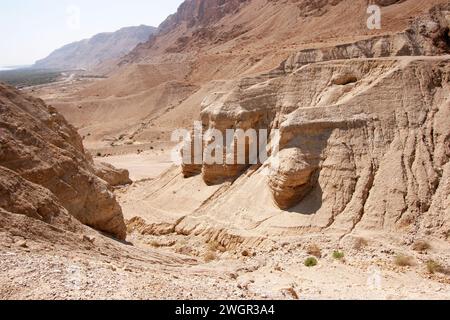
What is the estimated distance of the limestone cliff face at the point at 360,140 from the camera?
12.3 m

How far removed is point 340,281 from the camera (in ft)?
32.1

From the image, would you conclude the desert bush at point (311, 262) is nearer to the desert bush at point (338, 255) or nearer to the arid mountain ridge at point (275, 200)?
the arid mountain ridge at point (275, 200)

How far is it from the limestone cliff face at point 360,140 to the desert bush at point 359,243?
0.52m

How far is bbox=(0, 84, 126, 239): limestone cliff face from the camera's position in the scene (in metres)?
10.1

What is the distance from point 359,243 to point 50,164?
23.4 ft

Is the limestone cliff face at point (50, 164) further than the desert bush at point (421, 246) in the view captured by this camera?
No

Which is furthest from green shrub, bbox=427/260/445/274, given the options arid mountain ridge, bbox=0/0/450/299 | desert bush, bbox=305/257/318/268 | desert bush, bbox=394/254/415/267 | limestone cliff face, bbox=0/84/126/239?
limestone cliff face, bbox=0/84/126/239

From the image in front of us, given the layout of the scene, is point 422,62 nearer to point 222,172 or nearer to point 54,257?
point 222,172

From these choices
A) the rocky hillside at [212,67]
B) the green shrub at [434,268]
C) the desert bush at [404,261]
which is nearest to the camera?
the green shrub at [434,268]

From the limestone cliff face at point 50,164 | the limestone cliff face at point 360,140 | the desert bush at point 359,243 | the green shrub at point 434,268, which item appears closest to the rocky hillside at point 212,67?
the limestone cliff face at point 360,140

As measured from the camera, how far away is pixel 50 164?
10.6m

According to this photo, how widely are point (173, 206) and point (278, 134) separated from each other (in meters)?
4.32

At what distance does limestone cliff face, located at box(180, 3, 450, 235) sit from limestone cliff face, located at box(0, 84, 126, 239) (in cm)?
481

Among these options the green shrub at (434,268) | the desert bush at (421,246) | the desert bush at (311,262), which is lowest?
the desert bush at (311,262)
